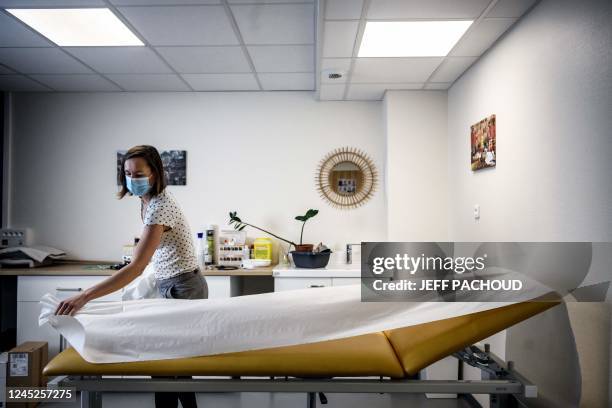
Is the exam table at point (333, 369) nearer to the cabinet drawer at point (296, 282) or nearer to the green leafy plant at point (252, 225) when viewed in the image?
the cabinet drawer at point (296, 282)

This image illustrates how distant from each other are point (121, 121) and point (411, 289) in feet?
10.3

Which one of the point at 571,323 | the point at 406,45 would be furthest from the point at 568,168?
the point at 406,45

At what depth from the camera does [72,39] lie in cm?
254

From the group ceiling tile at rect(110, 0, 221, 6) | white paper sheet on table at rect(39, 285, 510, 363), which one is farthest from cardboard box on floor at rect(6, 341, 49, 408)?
ceiling tile at rect(110, 0, 221, 6)

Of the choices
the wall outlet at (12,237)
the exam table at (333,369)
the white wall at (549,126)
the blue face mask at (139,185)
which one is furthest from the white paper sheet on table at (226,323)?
the wall outlet at (12,237)

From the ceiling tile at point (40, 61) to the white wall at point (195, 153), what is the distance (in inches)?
22.2

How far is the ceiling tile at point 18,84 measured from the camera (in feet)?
10.7

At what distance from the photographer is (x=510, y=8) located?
79.4 inches

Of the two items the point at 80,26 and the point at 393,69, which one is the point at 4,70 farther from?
the point at 393,69

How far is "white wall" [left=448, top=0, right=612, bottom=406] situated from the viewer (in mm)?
1504

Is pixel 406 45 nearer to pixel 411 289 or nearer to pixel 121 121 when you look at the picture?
pixel 411 289

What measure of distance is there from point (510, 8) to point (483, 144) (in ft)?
2.74

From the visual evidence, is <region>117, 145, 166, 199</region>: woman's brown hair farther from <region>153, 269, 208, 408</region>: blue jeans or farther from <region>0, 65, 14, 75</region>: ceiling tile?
<region>0, 65, 14, 75</region>: ceiling tile

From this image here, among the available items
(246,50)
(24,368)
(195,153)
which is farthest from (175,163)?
(24,368)
